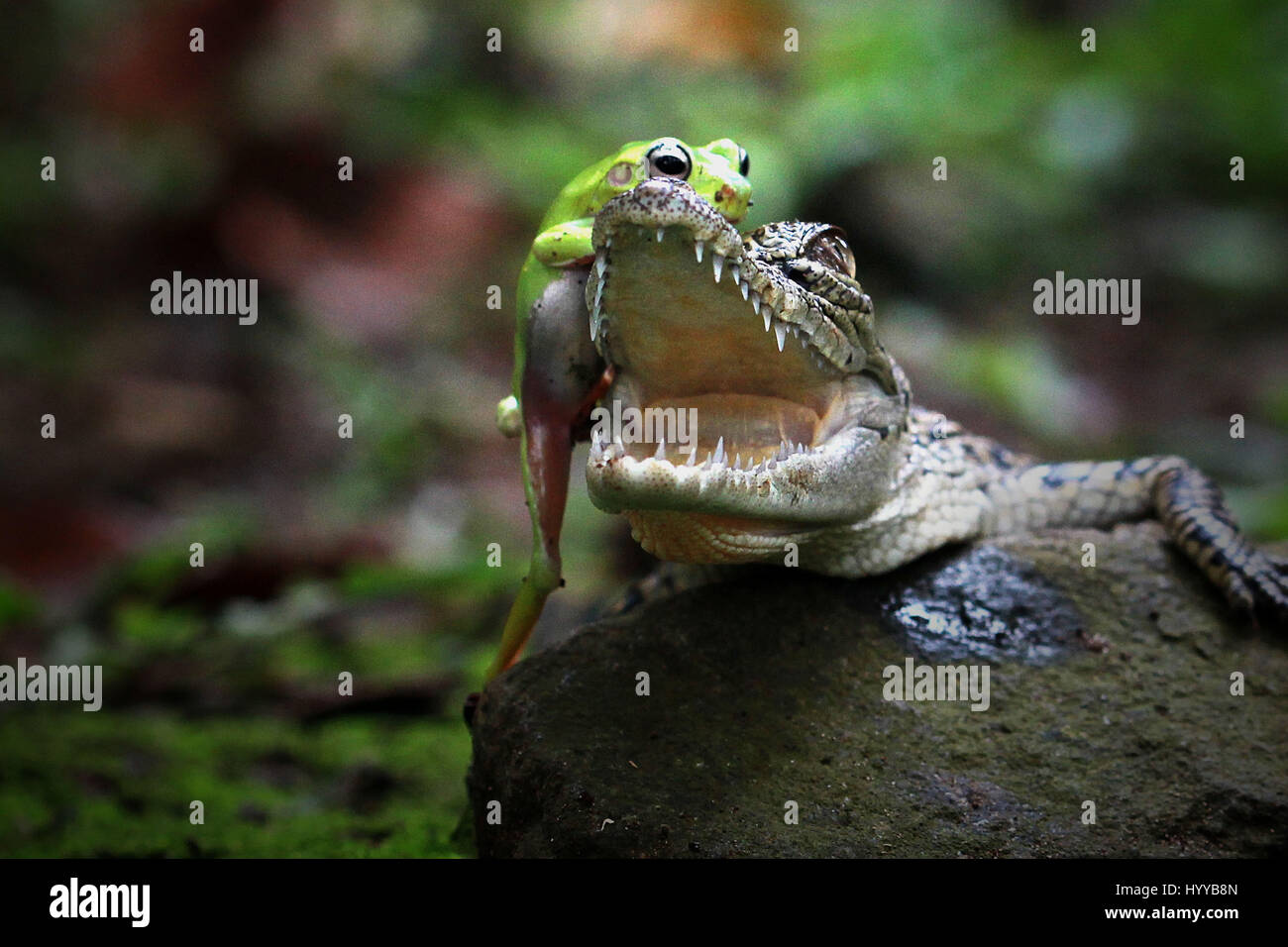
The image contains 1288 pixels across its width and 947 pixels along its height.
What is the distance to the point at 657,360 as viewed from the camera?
2879 mm

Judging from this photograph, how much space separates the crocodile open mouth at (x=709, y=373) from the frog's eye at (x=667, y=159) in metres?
0.25

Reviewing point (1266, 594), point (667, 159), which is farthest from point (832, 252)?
point (1266, 594)

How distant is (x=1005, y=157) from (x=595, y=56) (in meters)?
3.89

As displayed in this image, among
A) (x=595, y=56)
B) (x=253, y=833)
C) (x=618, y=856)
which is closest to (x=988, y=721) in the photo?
(x=618, y=856)

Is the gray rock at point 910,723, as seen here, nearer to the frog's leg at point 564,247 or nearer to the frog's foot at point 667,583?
the frog's foot at point 667,583

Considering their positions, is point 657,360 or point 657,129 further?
point 657,129

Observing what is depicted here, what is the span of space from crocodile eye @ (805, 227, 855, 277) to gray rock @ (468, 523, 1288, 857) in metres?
0.89

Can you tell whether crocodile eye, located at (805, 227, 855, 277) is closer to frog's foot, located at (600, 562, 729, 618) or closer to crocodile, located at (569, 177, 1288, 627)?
crocodile, located at (569, 177, 1288, 627)

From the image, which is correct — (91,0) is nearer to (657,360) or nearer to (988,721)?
(657,360)

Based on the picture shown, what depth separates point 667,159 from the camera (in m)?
2.70

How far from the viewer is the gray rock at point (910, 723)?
259 centimetres

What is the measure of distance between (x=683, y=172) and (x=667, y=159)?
0.06m

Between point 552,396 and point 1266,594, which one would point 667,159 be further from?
point 1266,594

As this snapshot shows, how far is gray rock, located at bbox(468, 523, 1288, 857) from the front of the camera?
259 centimetres
